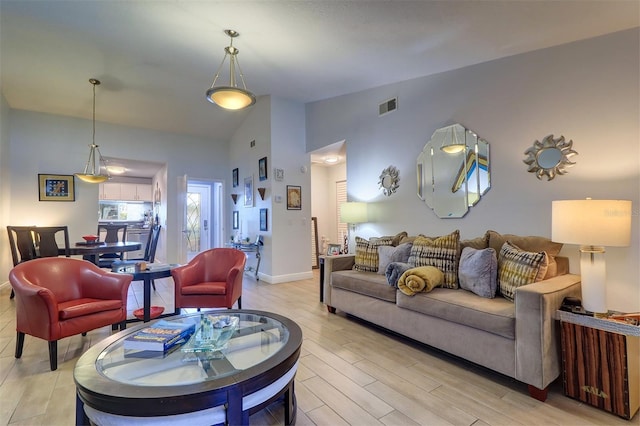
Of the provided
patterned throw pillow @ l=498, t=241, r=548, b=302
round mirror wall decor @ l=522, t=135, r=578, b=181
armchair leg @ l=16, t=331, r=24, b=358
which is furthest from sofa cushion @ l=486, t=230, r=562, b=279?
armchair leg @ l=16, t=331, r=24, b=358

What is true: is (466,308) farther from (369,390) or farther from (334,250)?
(334,250)

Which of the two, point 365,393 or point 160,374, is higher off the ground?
point 160,374

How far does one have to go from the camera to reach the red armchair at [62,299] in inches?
88.1

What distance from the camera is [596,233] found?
1.91 m

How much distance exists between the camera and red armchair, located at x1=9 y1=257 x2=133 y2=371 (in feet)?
7.34

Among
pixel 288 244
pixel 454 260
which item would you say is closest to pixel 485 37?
pixel 454 260

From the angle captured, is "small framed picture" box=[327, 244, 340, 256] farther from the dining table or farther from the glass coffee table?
the glass coffee table

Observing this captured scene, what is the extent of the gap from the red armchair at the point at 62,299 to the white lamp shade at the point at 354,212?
106 inches

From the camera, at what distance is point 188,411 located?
1218mm

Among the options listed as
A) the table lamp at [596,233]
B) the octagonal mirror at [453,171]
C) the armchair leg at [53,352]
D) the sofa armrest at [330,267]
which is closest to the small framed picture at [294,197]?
the sofa armrest at [330,267]

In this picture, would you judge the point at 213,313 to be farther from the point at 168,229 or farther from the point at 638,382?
the point at 168,229

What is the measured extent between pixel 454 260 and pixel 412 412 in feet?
4.52

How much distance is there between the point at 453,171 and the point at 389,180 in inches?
35.7

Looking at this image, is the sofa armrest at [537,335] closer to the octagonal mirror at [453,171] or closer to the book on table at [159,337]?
the octagonal mirror at [453,171]
